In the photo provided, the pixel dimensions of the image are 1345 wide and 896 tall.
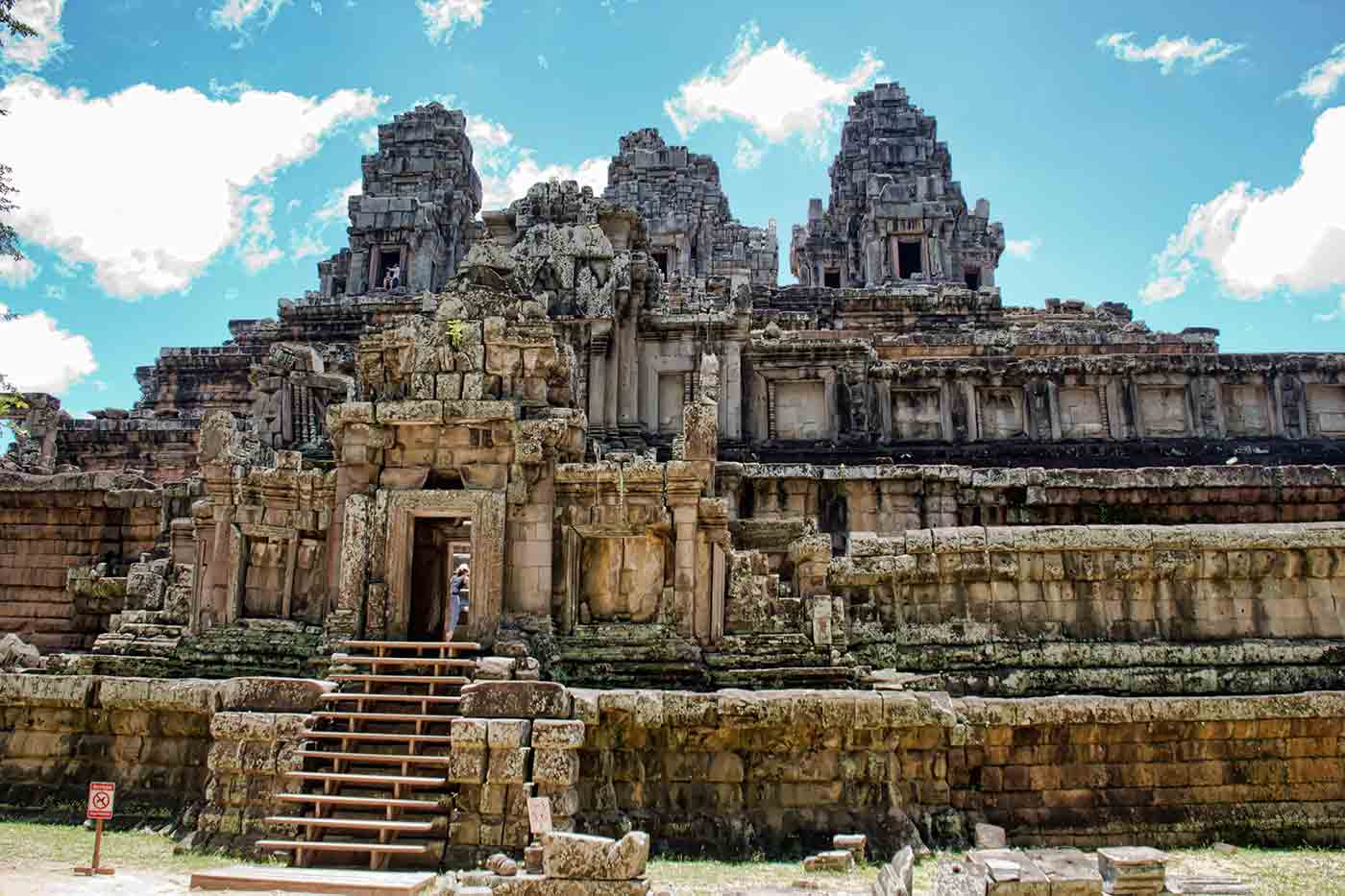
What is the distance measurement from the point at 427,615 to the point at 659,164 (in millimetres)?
33101

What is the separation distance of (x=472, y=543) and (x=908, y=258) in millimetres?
31141

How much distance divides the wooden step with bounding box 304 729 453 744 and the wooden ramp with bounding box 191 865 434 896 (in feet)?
4.92

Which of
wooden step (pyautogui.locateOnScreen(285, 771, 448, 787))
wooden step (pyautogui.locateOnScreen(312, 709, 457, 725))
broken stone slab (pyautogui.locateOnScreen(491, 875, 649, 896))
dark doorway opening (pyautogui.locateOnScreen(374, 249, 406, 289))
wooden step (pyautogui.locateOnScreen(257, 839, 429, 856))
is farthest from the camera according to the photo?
dark doorway opening (pyautogui.locateOnScreen(374, 249, 406, 289))

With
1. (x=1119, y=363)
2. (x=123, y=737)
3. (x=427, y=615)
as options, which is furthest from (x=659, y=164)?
(x=123, y=737)

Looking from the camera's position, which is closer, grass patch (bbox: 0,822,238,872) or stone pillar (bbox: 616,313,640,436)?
grass patch (bbox: 0,822,238,872)

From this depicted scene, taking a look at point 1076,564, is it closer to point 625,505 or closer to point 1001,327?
point 625,505

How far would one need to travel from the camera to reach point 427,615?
14.0 m

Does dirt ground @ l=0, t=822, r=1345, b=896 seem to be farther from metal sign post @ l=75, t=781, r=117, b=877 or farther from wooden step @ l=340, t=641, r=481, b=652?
wooden step @ l=340, t=641, r=481, b=652

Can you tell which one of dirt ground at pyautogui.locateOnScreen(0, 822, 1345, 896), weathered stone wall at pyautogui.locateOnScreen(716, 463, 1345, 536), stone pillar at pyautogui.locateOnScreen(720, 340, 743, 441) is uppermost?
stone pillar at pyautogui.locateOnScreen(720, 340, 743, 441)

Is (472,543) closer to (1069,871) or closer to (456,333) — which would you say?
(456,333)

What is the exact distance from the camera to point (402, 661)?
11273 millimetres

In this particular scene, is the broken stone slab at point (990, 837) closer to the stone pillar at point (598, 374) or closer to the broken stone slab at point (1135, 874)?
the broken stone slab at point (1135, 874)

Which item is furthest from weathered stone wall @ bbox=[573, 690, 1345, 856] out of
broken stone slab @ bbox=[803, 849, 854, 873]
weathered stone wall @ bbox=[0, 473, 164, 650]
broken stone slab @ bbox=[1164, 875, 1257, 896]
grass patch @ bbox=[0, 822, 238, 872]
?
weathered stone wall @ bbox=[0, 473, 164, 650]

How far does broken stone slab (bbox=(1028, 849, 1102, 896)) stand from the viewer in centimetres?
738
